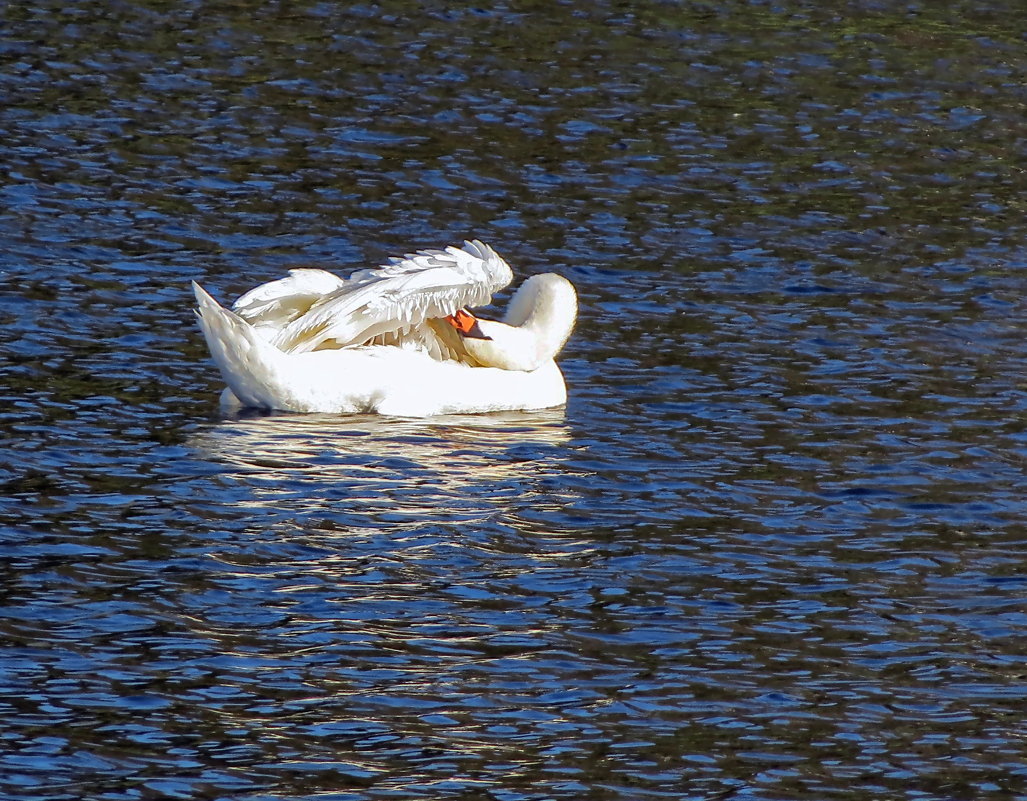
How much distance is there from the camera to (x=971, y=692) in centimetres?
798

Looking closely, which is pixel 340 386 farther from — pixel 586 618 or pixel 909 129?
pixel 909 129

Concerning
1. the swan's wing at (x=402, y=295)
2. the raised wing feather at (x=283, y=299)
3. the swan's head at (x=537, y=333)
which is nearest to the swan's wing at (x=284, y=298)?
the raised wing feather at (x=283, y=299)

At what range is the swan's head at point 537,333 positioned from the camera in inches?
503

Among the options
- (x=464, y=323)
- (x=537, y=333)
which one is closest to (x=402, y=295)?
(x=464, y=323)

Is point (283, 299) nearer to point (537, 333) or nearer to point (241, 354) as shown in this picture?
point (241, 354)

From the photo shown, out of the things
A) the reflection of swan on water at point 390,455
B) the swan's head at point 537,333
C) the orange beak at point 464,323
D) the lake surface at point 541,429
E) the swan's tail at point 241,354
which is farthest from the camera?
the swan's head at point 537,333

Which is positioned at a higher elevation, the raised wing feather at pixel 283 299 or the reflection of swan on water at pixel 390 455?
the raised wing feather at pixel 283 299

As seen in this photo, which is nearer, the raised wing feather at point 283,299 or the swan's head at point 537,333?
the raised wing feather at point 283,299

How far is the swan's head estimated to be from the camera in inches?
503

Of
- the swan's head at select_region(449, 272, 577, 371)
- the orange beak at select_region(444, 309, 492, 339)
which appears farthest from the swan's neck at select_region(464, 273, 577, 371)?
the orange beak at select_region(444, 309, 492, 339)

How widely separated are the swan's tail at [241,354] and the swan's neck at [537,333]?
1699 millimetres

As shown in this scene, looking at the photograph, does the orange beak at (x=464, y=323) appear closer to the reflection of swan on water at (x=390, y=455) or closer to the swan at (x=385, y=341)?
the swan at (x=385, y=341)

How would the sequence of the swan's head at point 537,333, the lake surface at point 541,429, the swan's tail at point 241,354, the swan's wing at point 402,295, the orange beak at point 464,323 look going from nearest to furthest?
the lake surface at point 541,429
the swan's tail at point 241,354
the swan's wing at point 402,295
the orange beak at point 464,323
the swan's head at point 537,333

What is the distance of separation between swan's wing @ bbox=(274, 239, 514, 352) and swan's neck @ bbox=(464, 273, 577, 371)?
2.34 ft
